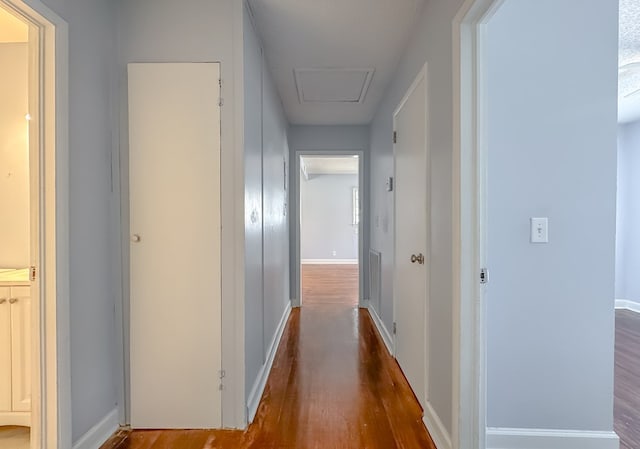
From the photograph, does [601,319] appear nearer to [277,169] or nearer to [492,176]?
[492,176]

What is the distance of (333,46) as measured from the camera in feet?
8.12

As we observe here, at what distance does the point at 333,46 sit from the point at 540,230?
6.03 ft

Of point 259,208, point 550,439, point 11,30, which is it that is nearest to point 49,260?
point 259,208

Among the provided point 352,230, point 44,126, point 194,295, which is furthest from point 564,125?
point 352,230

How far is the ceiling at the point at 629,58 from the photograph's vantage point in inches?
80.5

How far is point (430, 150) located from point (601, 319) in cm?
116

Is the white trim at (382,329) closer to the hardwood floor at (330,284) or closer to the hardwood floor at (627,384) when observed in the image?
the hardwood floor at (330,284)

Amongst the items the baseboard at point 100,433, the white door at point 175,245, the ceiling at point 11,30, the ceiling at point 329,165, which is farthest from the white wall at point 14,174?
the ceiling at point 329,165

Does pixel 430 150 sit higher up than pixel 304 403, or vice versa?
pixel 430 150

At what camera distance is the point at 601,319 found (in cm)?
160

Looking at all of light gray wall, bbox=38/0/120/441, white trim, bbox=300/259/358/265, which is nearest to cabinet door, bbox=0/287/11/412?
light gray wall, bbox=38/0/120/441

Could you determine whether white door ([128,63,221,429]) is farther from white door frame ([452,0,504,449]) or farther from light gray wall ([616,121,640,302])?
light gray wall ([616,121,640,302])

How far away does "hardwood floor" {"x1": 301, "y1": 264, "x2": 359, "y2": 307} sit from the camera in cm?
498

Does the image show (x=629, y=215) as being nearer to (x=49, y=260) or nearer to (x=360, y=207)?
(x=360, y=207)
